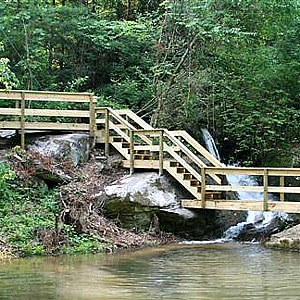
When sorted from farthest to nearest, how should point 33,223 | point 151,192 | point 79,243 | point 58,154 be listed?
point 58,154, point 151,192, point 33,223, point 79,243

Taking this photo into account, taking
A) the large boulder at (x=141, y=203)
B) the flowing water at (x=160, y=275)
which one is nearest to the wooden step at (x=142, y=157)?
the large boulder at (x=141, y=203)

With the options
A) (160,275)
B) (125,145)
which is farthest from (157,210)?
(160,275)

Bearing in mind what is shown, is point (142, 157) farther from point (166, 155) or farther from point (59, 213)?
point (59, 213)

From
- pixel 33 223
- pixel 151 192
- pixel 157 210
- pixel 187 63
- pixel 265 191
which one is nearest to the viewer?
pixel 33 223

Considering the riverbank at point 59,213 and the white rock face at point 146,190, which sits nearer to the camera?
the riverbank at point 59,213

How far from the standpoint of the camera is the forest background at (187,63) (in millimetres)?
18969

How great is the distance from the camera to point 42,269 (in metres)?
10.2

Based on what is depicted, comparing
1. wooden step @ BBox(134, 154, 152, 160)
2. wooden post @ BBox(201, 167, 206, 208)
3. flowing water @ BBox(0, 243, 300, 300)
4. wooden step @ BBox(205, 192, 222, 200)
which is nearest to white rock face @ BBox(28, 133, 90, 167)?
wooden step @ BBox(134, 154, 152, 160)

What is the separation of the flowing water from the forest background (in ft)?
22.9

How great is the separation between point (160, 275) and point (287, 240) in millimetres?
3866

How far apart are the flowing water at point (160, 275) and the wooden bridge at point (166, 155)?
1.51 metres

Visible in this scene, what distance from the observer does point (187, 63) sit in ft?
64.6

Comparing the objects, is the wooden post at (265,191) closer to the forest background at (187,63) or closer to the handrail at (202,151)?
the handrail at (202,151)

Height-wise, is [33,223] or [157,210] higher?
[157,210]
